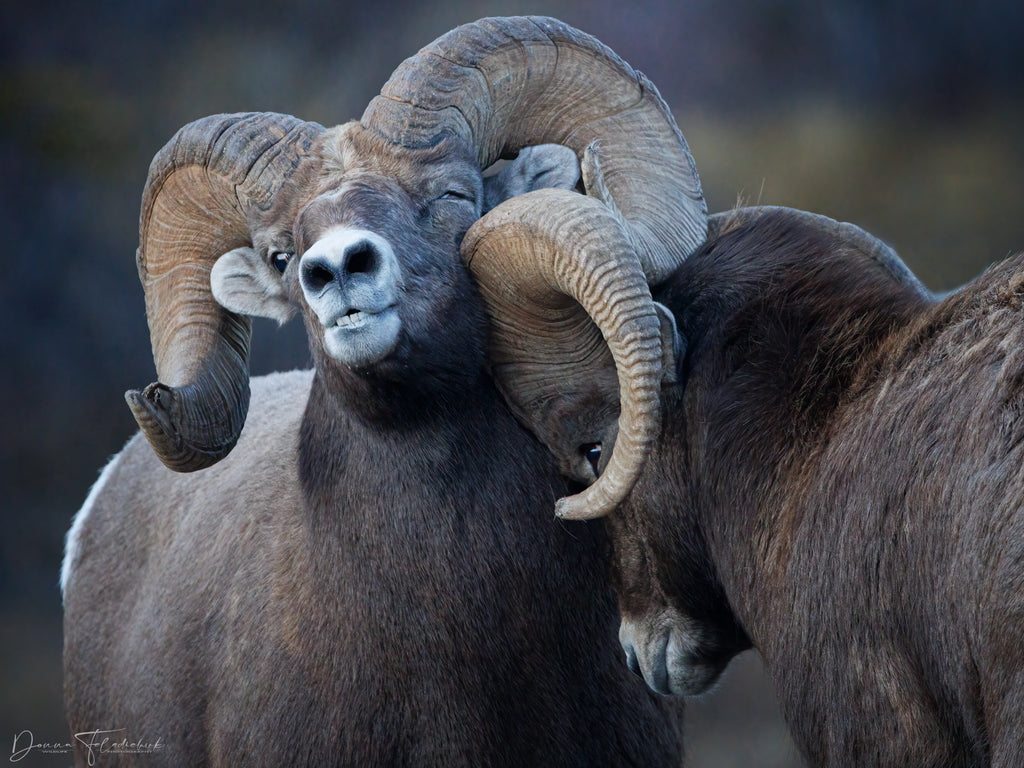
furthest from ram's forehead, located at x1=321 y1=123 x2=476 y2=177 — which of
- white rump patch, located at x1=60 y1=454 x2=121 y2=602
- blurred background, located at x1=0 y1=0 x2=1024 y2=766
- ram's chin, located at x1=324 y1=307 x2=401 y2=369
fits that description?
blurred background, located at x1=0 y1=0 x2=1024 y2=766

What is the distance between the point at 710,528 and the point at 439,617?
91 centimetres

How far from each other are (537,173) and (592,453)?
3.16 feet

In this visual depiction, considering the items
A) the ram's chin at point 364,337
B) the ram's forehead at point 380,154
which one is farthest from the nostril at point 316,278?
the ram's forehead at point 380,154

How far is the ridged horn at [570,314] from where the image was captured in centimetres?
297

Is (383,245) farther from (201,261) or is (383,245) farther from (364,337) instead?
(201,261)

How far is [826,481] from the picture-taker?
2857 millimetres

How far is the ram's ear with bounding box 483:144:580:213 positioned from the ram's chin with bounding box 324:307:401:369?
0.79 m

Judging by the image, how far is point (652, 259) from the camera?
138 inches

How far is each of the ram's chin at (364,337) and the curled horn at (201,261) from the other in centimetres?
72

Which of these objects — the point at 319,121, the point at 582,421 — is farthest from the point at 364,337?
the point at 319,121

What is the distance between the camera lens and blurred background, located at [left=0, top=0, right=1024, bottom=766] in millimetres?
8414

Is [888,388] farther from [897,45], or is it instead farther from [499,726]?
[897,45]

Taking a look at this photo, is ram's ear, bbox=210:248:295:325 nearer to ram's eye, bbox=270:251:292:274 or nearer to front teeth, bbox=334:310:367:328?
ram's eye, bbox=270:251:292:274

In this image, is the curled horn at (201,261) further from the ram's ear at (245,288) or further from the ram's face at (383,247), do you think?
the ram's face at (383,247)
